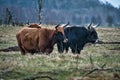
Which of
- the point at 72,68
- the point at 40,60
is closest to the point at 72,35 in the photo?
the point at 40,60

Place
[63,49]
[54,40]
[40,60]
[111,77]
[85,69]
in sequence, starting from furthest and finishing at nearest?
[63,49] < [54,40] < [40,60] < [85,69] < [111,77]

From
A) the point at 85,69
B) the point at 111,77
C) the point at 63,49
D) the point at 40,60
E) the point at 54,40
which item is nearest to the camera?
the point at 111,77

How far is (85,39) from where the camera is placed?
24156mm

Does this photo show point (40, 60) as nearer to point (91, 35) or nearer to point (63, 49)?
point (63, 49)

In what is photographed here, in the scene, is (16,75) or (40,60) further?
(40,60)

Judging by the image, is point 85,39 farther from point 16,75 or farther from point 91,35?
point 16,75

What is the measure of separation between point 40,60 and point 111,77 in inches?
166

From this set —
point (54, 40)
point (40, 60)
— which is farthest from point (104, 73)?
point (54, 40)

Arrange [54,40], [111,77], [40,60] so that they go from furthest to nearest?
[54,40], [40,60], [111,77]

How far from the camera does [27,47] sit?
19062mm

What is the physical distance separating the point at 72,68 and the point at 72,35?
1125cm

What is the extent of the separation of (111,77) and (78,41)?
42.4ft

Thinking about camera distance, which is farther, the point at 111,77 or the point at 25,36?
the point at 25,36

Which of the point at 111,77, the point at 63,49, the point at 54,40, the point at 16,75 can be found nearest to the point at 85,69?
the point at 111,77
